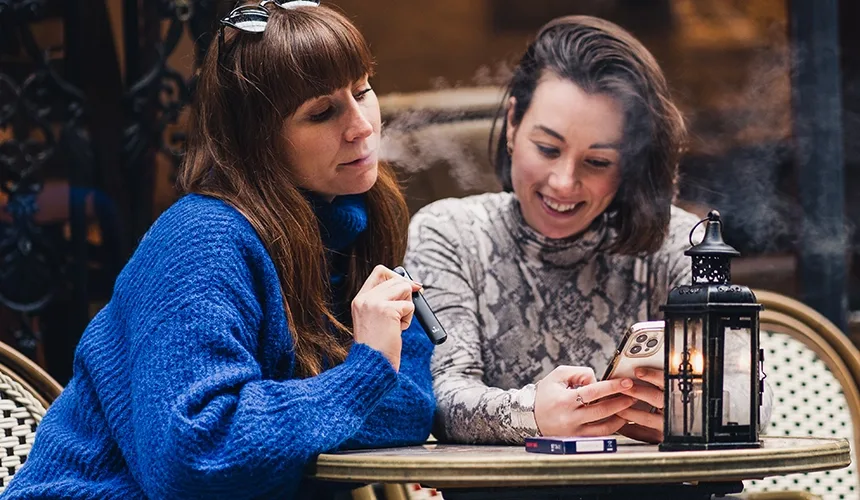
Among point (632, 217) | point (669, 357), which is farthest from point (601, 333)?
point (669, 357)

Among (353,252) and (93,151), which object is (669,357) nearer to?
(353,252)

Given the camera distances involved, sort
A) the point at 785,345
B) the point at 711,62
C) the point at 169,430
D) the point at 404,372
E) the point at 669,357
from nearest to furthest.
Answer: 1. the point at 169,430
2. the point at 669,357
3. the point at 404,372
4. the point at 785,345
5. the point at 711,62

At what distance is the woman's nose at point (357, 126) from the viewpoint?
2.33m

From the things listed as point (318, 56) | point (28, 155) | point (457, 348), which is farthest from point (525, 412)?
point (28, 155)

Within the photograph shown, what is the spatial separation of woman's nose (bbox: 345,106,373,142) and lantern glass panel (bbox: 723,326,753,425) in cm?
75

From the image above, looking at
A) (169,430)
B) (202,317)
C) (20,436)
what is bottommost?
(20,436)

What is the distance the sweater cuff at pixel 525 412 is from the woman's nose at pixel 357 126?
0.59 metres

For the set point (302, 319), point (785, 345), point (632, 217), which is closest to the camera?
point (302, 319)

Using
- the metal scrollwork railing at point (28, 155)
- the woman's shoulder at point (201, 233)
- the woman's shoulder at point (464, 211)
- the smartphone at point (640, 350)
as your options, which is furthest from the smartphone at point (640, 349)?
the metal scrollwork railing at point (28, 155)

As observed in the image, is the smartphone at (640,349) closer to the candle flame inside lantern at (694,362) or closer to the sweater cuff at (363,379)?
the candle flame inside lantern at (694,362)

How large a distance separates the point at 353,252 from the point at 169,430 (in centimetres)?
71

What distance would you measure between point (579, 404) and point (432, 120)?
1.27 m

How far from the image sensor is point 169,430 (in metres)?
1.94

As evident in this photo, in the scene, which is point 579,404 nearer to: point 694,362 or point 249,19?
point 694,362
